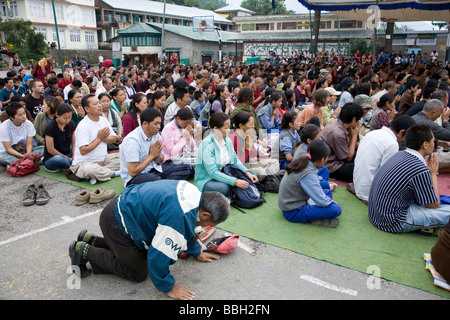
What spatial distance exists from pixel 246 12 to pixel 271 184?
60315 millimetres

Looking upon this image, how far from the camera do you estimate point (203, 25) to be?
3138 centimetres

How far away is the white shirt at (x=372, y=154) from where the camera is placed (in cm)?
→ 418

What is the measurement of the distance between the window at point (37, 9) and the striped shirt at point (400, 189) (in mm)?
38019

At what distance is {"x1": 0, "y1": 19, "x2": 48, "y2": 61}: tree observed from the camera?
26.0 m

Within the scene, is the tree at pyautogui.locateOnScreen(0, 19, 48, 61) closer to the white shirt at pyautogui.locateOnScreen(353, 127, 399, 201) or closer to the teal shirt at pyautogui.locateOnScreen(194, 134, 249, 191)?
the teal shirt at pyautogui.locateOnScreen(194, 134, 249, 191)

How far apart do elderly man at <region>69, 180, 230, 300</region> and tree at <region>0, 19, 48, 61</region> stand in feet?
93.3

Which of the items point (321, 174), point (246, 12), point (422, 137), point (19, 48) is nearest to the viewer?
point (422, 137)

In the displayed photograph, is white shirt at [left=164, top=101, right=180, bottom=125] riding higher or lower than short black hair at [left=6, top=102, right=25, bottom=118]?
lower

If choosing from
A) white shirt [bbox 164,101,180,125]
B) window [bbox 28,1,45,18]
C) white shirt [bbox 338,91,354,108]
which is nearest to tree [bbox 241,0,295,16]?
window [bbox 28,1,45,18]

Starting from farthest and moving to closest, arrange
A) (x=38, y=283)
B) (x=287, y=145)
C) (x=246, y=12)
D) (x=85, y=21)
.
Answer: (x=246, y=12)
(x=85, y=21)
(x=287, y=145)
(x=38, y=283)

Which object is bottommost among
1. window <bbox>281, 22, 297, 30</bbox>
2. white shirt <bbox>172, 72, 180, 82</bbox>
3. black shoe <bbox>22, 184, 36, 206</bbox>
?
black shoe <bbox>22, 184, 36, 206</bbox>

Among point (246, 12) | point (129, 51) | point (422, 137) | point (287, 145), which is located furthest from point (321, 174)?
point (246, 12)

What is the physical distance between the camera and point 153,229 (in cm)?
256
